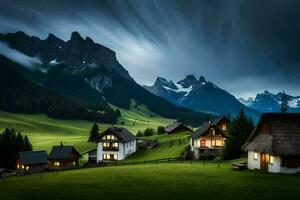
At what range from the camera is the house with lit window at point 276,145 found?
1868 inches

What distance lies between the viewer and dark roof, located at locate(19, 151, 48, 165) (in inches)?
3921

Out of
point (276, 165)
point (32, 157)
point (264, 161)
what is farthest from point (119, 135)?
point (276, 165)

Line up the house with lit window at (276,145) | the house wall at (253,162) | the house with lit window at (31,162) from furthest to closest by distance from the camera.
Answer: the house with lit window at (31,162)
the house wall at (253,162)
the house with lit window at (276,145)

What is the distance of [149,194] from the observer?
3397 centimetres

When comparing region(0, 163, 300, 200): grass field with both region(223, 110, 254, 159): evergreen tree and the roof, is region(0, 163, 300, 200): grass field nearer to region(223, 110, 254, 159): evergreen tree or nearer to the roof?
the roof

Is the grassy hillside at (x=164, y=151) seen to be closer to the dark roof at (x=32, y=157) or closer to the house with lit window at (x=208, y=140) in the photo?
the house with lit window at (x=208, y=140)

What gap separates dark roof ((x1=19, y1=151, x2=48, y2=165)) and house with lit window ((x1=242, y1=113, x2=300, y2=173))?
65.7m

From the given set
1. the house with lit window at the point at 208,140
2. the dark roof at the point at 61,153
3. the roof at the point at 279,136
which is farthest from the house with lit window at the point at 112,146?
the roof at the point at 279,136

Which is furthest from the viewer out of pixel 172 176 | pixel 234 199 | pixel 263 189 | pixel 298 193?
pixel 172 176

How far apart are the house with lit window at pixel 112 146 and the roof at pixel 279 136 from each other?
193ft

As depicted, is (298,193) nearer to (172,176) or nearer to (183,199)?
(183,199)

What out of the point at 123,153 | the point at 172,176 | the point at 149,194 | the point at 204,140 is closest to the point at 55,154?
the point at 123,153

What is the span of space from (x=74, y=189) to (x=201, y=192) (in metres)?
13.4

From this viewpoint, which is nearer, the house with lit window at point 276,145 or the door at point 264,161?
the house with lit window at point 276,145
